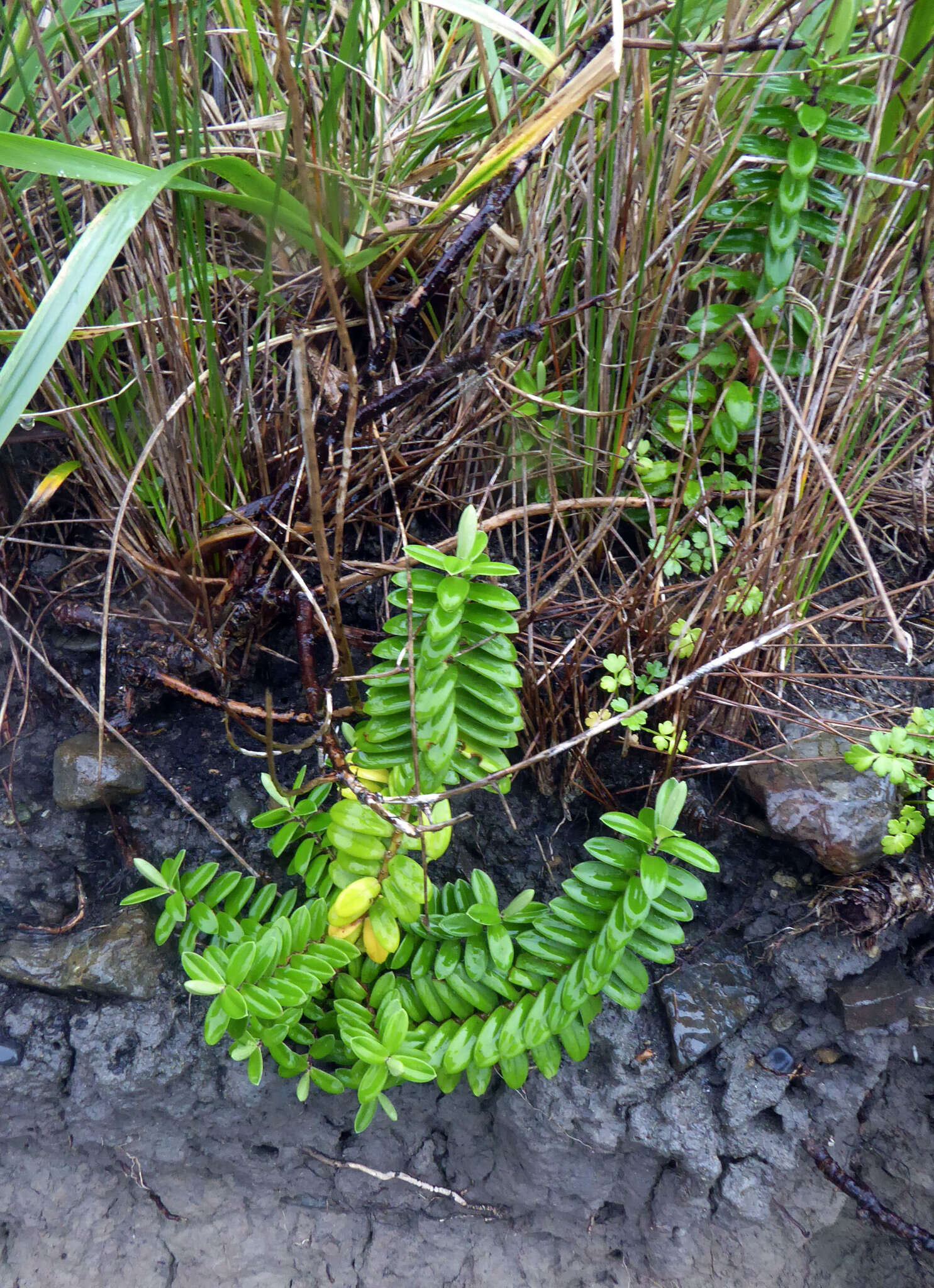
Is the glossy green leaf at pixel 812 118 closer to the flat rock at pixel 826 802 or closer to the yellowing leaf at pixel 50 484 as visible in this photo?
the flat rock at pixel 826 802

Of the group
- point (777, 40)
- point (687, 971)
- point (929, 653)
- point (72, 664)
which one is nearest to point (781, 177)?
point (777, 40)

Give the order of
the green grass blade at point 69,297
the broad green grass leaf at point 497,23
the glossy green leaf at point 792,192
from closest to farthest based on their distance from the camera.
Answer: the green grass blade at point 69,297 → the broad green grass leaf at point 497,23 → the glossy green leaf at point 792,192

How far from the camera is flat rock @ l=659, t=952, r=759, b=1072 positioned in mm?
1692

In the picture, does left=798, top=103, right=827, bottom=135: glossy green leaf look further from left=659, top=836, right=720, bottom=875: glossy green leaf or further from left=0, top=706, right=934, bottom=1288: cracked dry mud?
left=0, top=706, right=934, bottom=1288: cracked dry mud

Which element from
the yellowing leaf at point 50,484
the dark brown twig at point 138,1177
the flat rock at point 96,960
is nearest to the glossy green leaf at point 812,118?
the yellowing leaf at point 50,484

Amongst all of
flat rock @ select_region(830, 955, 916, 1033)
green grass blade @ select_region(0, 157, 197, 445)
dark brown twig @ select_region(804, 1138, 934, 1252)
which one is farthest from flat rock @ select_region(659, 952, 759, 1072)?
Result: green grass blade @ select_region(0, 157, 197, 445)

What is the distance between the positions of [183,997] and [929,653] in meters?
1.84

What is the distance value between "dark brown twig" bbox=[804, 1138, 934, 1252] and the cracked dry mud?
0.02 metres

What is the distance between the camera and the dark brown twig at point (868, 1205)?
1.66 meters

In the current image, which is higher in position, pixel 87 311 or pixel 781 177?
pixel 781 177

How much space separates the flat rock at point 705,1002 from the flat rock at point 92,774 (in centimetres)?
126

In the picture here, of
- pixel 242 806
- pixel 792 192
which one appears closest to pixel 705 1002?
pixel 242 806

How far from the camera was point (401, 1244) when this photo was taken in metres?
1.76

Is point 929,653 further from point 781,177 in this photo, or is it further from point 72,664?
point 72,664
